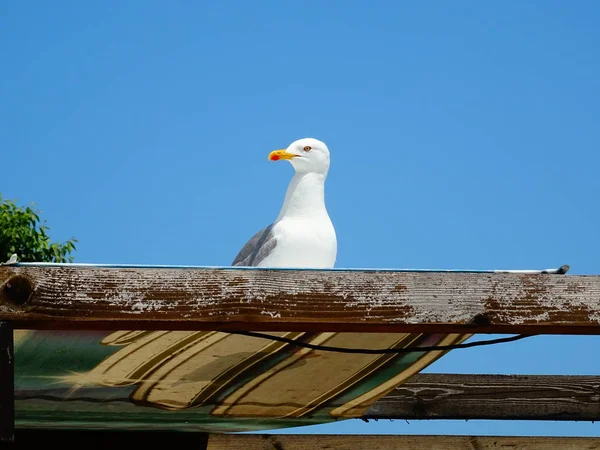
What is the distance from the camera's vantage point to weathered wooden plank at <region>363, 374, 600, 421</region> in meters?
4.52

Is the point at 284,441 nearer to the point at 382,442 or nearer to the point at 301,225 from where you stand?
the point at 382,442

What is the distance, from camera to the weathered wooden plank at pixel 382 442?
409cm

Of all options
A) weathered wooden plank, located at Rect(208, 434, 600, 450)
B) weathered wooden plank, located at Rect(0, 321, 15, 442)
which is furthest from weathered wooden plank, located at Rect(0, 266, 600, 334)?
weathered wooden plank, located at Rect(208, 434, 600, 450)

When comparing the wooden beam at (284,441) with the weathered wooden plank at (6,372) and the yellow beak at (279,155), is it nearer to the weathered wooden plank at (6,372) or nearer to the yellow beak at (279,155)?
the yellow beak at (279,155)

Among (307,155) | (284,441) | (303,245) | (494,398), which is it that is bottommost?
(284,441)

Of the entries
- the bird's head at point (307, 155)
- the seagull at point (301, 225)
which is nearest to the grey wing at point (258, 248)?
the seagull at point (301, 225)

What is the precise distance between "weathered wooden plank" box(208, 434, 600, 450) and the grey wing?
87 centimetres

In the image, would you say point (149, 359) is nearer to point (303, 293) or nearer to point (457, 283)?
point (303, 293)

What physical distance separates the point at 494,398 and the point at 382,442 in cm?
72

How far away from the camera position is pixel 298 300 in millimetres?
2410

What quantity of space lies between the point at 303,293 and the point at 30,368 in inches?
49.6

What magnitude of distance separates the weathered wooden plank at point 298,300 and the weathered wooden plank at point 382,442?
66.5 inches

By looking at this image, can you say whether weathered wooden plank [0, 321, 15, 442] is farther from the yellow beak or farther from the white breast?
the yellow beak

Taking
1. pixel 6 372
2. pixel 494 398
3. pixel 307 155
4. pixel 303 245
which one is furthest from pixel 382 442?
pixel 6 372
